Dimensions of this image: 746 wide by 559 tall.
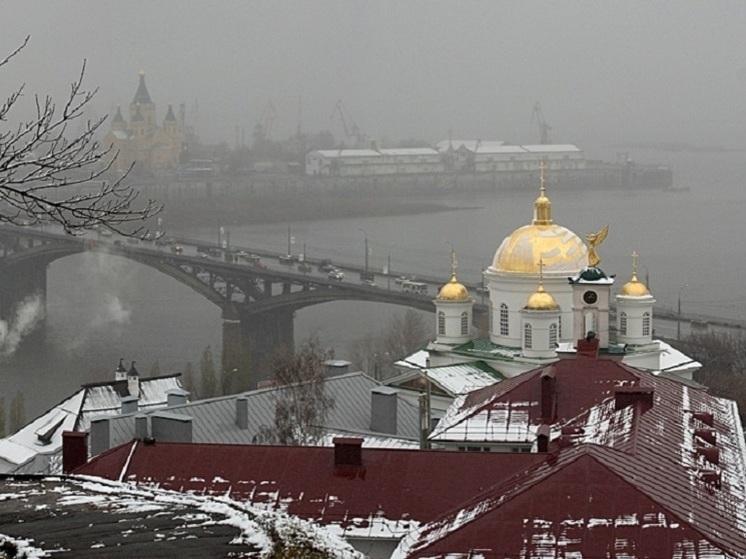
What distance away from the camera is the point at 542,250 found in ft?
41.0

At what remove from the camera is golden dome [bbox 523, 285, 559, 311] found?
39.3 feet

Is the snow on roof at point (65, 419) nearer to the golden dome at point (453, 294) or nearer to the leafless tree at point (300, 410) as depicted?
the leafless tree at point (300, 410)

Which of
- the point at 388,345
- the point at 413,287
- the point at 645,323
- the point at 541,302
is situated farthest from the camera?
the point at 413,287

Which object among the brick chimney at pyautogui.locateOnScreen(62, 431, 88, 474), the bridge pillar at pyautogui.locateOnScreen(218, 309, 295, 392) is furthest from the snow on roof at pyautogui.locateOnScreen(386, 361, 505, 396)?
the bridge pillar at pyautogui.locateOnScreen(218, 309, 295, 392)

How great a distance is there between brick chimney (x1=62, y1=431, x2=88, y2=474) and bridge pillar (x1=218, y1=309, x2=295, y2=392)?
37.1ft

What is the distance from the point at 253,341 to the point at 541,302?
11466mm

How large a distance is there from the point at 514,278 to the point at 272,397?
8.98ft

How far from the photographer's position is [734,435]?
741 centimetres

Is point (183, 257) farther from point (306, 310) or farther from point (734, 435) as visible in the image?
point (734, 435)

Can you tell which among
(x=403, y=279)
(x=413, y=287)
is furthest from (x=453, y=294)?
(x=403, y=279)

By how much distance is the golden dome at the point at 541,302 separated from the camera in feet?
39.3

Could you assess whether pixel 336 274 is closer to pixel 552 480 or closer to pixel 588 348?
pixel 588 348

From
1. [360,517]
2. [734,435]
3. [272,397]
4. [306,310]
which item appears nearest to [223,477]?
[360,517]

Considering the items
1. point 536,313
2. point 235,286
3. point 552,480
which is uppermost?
point 552,480
